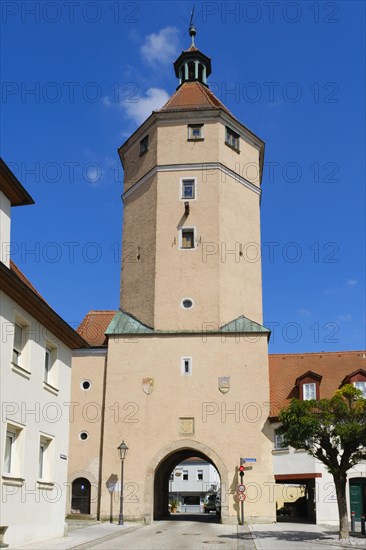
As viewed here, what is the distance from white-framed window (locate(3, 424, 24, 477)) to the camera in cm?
1615

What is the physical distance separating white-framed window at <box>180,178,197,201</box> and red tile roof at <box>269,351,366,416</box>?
32.6 ft

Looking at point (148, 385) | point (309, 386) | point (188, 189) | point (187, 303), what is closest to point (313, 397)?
point (309, 386)

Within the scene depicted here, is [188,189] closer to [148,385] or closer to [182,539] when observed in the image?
[148,385]

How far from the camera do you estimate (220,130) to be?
3322cm

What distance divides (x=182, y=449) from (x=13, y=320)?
14498 mm

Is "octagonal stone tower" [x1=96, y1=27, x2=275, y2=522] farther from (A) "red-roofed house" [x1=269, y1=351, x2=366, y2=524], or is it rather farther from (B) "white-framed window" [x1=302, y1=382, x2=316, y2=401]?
(B) "white-framed window" [x1=302, y1=382, x2=316, y2=401]

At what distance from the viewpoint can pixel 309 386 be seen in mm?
31703

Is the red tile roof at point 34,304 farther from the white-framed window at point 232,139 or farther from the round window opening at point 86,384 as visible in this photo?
the white-framed window at point 232,139

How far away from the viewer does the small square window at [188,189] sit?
106ft

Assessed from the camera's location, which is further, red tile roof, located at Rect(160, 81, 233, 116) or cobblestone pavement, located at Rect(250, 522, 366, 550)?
red tile roof, located at Rect(160, 81, 233, 116)

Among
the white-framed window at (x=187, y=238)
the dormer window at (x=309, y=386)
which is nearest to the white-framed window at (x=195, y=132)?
the white-framed window at (x=187, y=238)

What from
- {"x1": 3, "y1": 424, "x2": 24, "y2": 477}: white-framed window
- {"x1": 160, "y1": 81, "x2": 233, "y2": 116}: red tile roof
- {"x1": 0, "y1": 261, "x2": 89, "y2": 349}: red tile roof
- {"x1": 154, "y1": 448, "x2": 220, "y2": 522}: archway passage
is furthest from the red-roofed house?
{"x1": 160, "y1": 81, "x2": 233, "y2": 116}: red tile roof

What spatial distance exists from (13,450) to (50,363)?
3.77 metres

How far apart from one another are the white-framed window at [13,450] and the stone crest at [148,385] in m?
12.8
